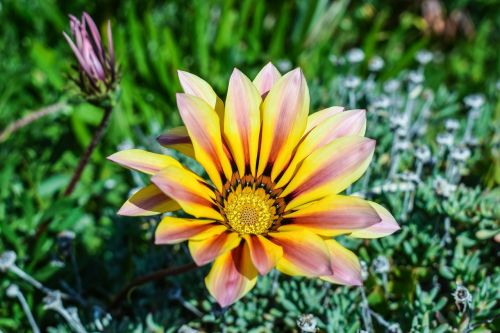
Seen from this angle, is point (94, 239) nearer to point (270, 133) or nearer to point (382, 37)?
point (270, 133)

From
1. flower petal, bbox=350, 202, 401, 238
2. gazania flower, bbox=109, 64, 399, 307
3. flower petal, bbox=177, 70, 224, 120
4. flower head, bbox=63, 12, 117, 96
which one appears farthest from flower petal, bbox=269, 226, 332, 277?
flower head, bbox=63, 12, 117, 96

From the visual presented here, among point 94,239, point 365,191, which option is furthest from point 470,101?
point 94,239

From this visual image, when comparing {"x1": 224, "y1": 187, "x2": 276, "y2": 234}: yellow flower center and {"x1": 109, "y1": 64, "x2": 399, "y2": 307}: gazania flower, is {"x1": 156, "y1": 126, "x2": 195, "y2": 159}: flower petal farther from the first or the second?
{"x1": 224, "y1": 187, "x2": 276, "y2": 234}: yellow flower center

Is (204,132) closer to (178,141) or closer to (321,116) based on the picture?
(178,141)

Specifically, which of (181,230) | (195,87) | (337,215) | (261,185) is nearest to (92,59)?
(195,87)

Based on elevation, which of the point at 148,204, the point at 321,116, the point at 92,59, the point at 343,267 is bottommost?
the point at 343,267

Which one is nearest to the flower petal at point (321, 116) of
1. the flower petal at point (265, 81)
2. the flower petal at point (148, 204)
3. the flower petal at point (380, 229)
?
the flower petal at point (265, 81)
